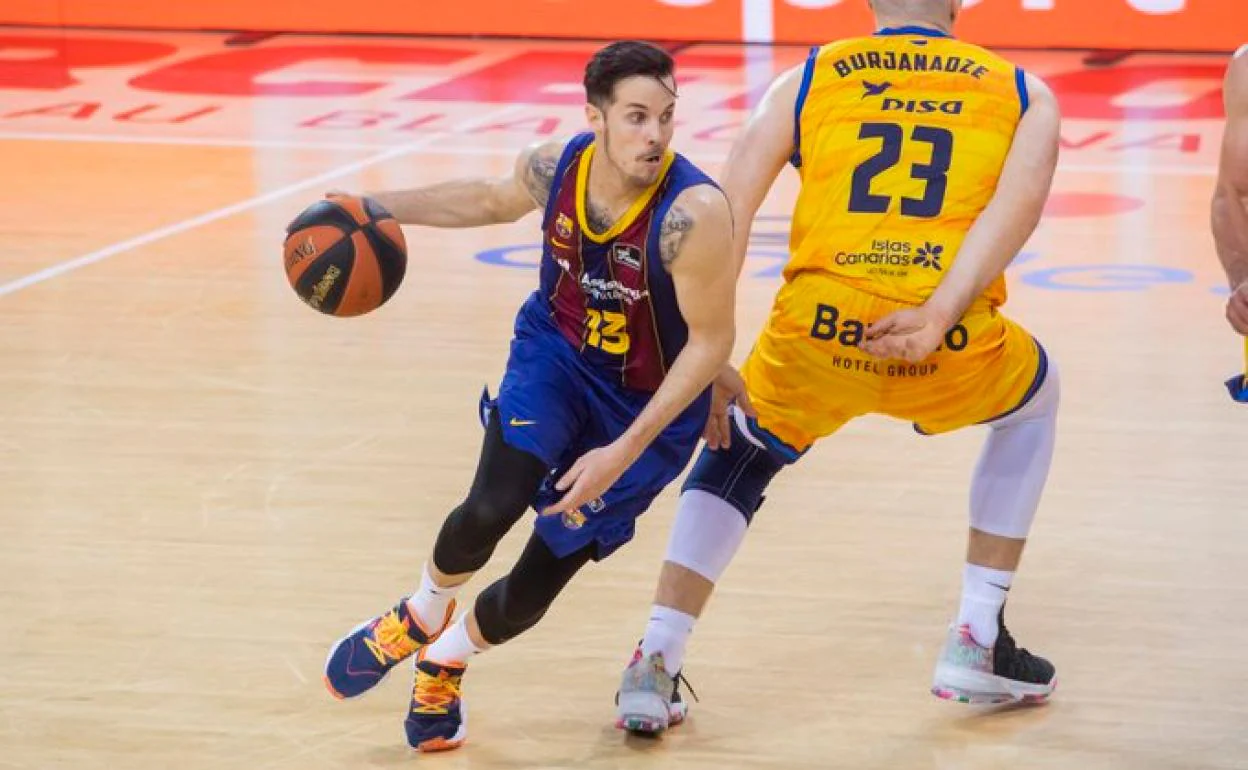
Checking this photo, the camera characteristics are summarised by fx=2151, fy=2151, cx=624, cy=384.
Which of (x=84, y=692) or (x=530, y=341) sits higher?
(x=530, y=341)

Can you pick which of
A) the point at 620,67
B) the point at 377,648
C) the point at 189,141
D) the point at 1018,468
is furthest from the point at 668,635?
the point at 189,141

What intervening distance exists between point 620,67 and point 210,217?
7012 mm

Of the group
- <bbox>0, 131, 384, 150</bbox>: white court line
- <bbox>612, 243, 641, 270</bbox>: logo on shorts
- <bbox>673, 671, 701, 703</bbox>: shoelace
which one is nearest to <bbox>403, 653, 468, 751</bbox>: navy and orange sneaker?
<bbox>673, 671, 701, 703</bbox>: shoelace

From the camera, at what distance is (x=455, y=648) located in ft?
15.2

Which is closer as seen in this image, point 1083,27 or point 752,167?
point 752,167

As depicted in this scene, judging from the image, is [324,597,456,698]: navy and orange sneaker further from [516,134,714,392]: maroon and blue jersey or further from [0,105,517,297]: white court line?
[0,105,517,297]: white court line

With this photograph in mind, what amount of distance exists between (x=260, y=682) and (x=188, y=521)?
52.4 inches

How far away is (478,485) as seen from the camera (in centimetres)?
443

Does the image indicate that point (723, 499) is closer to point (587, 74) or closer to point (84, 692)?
point (587, 74)

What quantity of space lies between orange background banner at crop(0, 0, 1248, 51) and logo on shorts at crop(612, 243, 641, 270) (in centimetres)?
1168

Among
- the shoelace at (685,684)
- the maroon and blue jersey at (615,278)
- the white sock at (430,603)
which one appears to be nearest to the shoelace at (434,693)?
the white sock at (430,603)

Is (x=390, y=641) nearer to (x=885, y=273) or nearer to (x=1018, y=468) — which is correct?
(x=885, y=273)

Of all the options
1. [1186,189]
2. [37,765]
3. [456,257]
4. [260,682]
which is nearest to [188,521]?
[260,682]

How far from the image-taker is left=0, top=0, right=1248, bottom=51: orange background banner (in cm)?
1590
